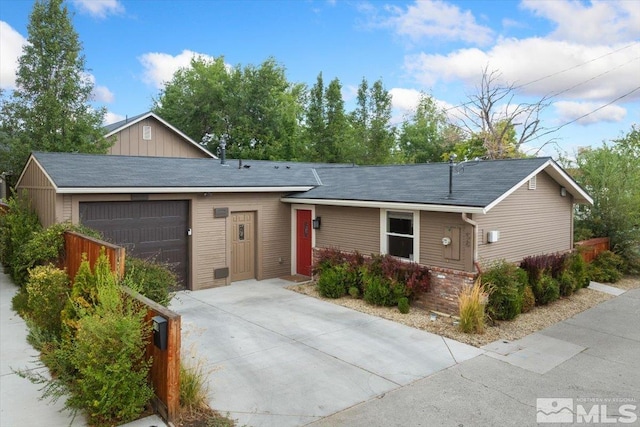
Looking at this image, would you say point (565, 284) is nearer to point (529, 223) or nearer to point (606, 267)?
point (529, 223)

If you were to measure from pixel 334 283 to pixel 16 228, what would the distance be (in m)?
7.38

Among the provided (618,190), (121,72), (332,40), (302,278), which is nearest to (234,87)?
(121,72)

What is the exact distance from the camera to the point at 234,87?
3075 cm

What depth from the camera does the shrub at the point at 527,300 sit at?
9280mm

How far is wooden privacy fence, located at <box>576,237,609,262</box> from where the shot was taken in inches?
491

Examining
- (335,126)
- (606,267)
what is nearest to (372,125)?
(335,126)

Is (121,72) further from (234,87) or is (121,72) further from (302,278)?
(302,278)

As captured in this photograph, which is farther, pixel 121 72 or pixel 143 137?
pixel 121 72

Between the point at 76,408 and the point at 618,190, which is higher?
the point at 618,190

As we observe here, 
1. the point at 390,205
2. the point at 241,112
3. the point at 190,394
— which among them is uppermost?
the point at 241,112

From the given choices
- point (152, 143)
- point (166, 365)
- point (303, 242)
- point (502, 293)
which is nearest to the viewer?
point (166, 365)

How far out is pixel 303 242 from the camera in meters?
13.0

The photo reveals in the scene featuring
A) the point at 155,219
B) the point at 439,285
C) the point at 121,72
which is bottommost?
the point at 439,285

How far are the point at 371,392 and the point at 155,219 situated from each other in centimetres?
703
